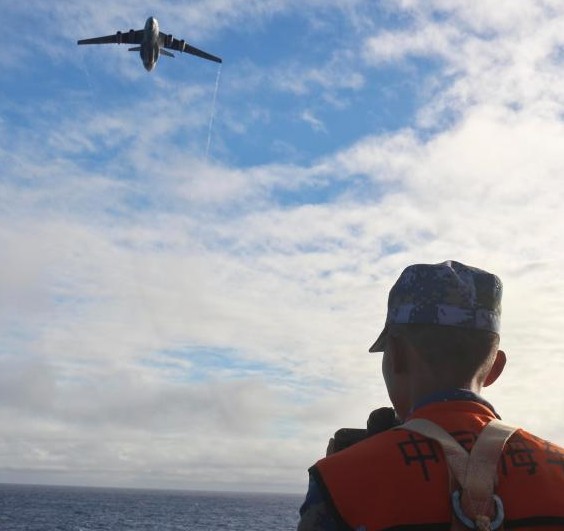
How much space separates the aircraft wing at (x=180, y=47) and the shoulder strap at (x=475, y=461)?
228 ft

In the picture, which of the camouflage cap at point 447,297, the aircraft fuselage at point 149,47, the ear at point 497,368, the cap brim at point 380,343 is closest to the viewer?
the camouflage cap at point 447,297

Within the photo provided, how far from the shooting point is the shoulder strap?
3031 mm

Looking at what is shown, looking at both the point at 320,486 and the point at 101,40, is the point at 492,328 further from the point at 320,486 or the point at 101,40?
the point at 101,40

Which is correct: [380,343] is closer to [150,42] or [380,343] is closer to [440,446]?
[440,446]

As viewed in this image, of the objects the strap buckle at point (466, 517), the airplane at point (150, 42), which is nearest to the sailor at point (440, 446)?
the strap buckle at point (466, 517)

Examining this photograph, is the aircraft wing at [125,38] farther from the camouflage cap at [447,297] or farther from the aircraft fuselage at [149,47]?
the camouflage cap at [447,297]

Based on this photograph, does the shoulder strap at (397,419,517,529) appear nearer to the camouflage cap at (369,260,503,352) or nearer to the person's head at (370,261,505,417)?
the person's head at (370,261,505,417)

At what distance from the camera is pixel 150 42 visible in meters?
64.7

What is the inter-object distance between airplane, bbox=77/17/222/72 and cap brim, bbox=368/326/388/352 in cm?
6434

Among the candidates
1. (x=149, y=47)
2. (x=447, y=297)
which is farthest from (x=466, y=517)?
(x=149, y=47)

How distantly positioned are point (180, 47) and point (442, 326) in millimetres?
73484

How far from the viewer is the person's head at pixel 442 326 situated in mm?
3518

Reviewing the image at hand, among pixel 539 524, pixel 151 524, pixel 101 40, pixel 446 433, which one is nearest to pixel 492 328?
pixel 446 433

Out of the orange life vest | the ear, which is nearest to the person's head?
the ear
